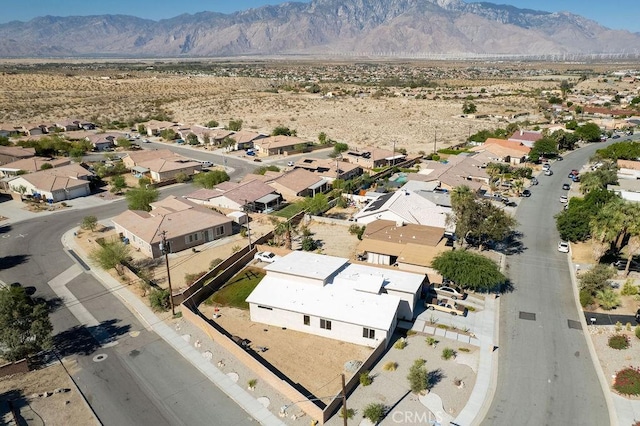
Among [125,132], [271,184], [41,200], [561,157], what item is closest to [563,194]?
[561,157]

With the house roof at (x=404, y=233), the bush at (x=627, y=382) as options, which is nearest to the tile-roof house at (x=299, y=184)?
the house roof at (x=404, y=233)

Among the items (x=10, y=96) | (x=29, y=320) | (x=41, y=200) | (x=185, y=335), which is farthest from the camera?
(x=10, y=96)

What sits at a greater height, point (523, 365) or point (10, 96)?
point (10, 96)

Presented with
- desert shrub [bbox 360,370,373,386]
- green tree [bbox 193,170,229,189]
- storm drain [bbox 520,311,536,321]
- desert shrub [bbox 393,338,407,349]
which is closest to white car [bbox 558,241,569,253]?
storm drain [bbox 520,311,536,321]

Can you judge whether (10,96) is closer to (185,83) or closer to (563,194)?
(185,83)

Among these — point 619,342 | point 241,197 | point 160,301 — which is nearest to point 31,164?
point 241,197
